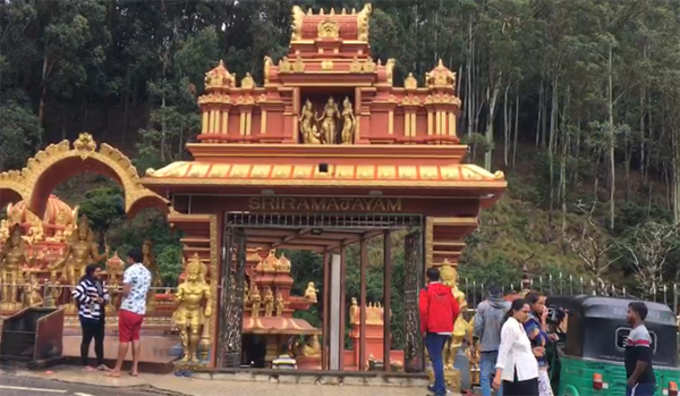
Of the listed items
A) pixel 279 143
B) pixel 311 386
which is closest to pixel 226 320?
pixel 311 386

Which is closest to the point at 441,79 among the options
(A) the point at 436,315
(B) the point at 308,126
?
(B) the point at 308,126

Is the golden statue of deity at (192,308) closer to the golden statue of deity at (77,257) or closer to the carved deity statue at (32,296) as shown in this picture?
the carved deity statue at (32,296)

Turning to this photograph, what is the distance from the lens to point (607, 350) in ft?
29.0

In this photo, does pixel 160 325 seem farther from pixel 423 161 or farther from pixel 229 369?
pixel 423 161

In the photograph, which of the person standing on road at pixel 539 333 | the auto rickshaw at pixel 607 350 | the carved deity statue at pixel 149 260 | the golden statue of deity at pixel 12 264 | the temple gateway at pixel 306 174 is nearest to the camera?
the person standing on road at pixel 539 333

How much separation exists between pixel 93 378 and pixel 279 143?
457 centimetres

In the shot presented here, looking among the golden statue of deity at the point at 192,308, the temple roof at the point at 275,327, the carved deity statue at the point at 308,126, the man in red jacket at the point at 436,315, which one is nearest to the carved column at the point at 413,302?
the man in red jacket at the point at 436,315

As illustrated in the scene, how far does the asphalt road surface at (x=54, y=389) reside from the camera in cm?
803

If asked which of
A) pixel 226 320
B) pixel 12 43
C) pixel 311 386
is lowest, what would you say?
pixel 311 386

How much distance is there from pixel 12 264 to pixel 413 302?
1120 centimetres

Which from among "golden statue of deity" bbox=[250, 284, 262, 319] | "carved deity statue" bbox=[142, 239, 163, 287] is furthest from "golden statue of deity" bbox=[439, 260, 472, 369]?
"carved deity statue" bbox=[142, 239, 163, 287]

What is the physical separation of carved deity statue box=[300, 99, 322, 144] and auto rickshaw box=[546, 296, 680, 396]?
494 centimetres

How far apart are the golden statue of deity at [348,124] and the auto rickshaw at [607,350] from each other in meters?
4.51

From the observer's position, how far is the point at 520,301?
6.54 m
